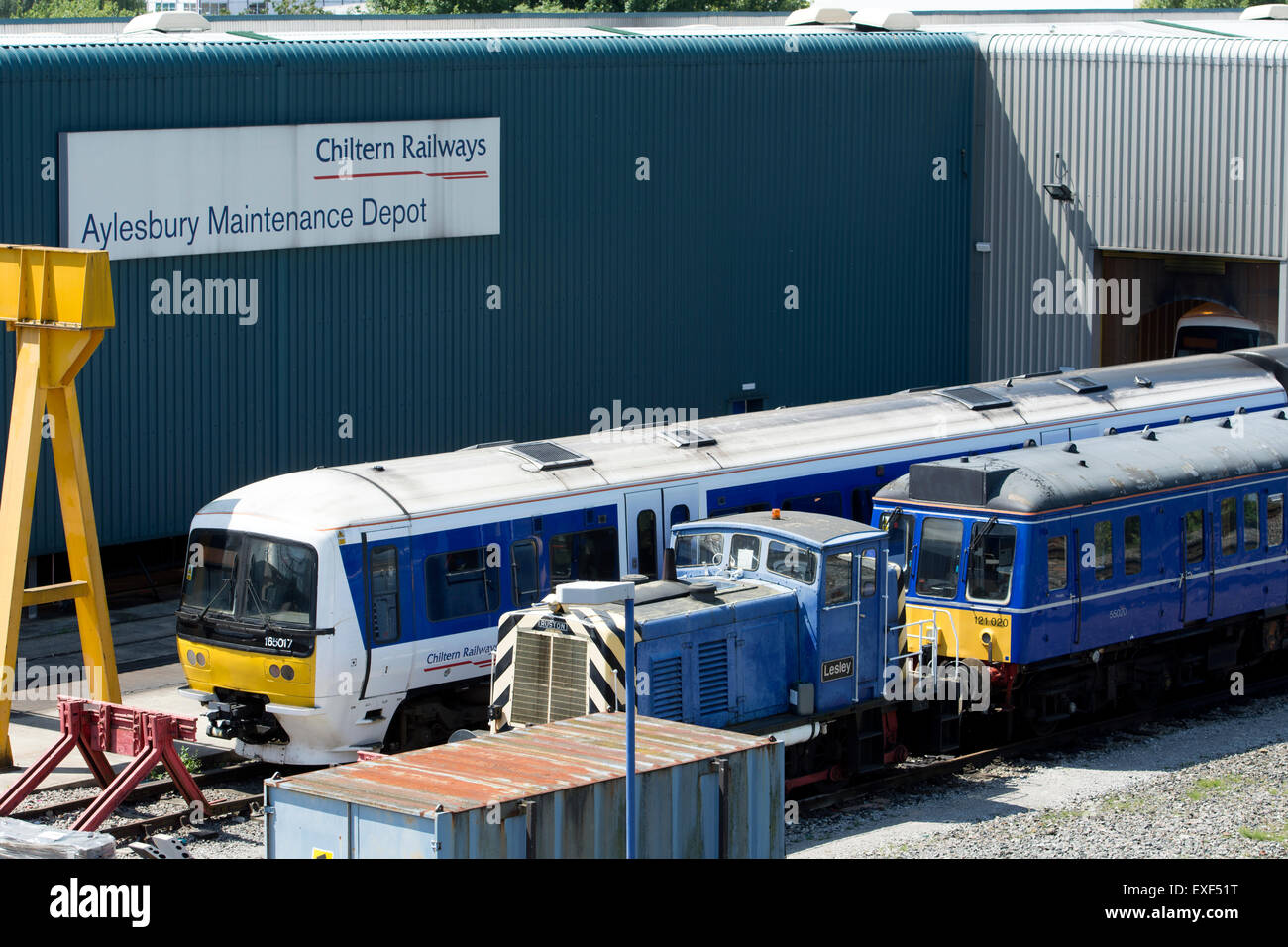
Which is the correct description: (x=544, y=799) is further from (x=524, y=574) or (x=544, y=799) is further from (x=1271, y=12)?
(x=1271, y=12)

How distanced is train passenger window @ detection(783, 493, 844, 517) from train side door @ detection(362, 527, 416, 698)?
5207 mm

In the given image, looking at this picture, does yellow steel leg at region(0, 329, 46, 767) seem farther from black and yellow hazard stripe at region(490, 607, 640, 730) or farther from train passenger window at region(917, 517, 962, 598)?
train passenger window at region(917, 517, 962, 598)

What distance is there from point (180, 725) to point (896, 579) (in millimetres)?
7060

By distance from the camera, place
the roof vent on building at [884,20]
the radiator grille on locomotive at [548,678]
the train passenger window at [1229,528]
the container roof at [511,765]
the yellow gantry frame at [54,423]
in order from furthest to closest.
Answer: the roof vent on building at [884,20] < the train passenger window at [1229,528] < the yellow gantry frame at [54,423] < the radiator grille on locomotive at [548,678] < the container roof at [511,765]

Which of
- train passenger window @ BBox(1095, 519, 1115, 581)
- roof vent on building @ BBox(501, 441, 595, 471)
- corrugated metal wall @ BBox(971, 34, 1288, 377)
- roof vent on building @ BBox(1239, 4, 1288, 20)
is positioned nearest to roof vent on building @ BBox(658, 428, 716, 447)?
roof vent on building @ BBox(501, 441, 595, 471)

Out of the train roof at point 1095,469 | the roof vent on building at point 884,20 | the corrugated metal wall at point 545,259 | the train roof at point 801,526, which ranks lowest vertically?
the train roof at point 801,526

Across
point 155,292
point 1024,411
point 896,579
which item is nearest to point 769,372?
point 1024,411

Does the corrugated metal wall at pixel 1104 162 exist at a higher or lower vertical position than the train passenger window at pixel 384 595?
higher

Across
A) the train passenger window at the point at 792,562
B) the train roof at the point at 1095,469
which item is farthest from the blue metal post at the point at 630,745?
the train roof at the point at 1095,469

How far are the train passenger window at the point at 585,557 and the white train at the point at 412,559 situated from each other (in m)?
0.02

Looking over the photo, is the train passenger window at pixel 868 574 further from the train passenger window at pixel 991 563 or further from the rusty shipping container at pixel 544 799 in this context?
the rusty shipping container at pixel 544 799

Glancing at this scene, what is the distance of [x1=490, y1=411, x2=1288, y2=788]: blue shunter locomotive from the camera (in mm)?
16172

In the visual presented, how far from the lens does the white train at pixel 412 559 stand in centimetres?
1695
